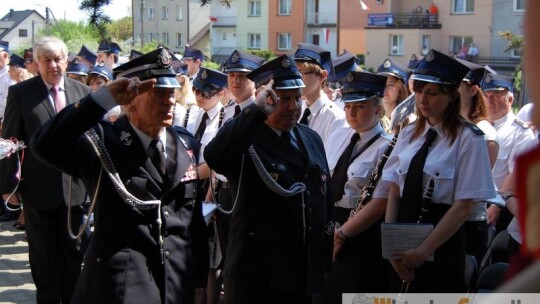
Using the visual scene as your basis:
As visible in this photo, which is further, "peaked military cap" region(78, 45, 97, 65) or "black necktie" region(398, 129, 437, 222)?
"peaked military cap" region(78, 45, 97, 65)

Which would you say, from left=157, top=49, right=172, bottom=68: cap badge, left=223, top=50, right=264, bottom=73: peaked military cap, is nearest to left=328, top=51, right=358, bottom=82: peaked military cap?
left=223, top=50, right=264, bottom=73: peaked military cap

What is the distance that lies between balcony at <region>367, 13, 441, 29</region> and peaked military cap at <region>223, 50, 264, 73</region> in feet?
140

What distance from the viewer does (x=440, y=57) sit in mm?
4023

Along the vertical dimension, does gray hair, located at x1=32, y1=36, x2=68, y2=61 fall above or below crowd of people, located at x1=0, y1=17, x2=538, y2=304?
above

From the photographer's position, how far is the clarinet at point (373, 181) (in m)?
4.42

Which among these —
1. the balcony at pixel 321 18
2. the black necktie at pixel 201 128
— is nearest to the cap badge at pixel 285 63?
the black necktie at pixel 201 128

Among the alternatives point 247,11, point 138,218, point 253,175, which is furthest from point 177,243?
point 247,11

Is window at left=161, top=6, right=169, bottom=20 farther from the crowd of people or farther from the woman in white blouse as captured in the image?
the woman in white blouse

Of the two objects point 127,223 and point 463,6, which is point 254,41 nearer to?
point 463,6

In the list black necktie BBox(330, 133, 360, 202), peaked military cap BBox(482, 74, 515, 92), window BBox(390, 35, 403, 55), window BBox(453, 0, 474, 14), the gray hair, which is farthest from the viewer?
window BBox(390, 35, 403, 55)

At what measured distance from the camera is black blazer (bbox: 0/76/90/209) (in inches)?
229

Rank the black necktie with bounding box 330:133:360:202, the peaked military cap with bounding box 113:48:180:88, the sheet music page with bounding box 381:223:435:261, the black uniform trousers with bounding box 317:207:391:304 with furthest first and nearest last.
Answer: the black necktie with bounding box 330:133:360:202 < the black uniform trousers with bounding box 317:207:391:304 < the sheet music page with bounding box 381:223:435:261 < the peaked military cap with bounding box 113:48:180:88

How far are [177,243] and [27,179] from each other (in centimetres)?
288

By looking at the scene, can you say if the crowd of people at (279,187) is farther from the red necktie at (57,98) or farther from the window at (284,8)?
the window at (284,8)
